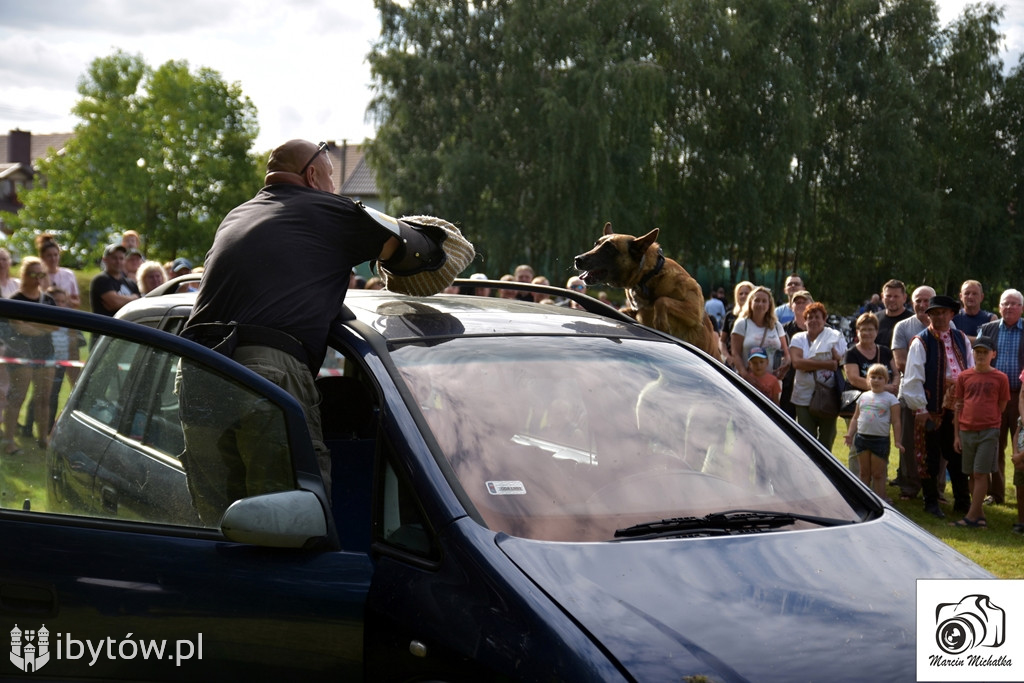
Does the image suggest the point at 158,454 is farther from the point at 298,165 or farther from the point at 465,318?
the point at 298,165

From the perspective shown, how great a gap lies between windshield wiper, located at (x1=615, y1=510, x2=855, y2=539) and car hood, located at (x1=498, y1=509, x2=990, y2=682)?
2.4 inches

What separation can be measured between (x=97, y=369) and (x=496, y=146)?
108ft

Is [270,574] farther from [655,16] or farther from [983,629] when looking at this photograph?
[655,16]

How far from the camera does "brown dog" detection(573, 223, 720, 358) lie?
5957 mm

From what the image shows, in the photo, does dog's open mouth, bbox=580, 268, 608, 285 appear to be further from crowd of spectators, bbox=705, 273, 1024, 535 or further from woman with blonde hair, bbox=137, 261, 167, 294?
woman with blonde hair, bbox=137, 261, 167, 294

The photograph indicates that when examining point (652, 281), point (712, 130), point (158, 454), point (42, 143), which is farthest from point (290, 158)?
point (42, 143)

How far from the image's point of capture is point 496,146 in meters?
35.1

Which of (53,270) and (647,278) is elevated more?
(647,278)

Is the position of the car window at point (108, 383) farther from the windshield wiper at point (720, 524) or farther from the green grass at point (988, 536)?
the green grass at point (988, 536)

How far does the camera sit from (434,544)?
8.43ft

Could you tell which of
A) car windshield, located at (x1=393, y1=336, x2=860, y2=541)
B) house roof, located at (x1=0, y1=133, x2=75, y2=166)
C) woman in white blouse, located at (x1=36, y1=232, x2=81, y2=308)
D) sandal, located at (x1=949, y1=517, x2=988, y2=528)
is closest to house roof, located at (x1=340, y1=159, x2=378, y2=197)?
house roof, located at (x1=0, y1=133, x2=75, y2=166)

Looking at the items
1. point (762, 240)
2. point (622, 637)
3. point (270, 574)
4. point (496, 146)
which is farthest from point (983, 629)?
point (762, 240)

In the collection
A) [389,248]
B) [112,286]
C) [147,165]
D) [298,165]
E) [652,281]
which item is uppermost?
[147,165]

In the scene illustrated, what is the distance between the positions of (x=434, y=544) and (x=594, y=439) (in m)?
0.68
